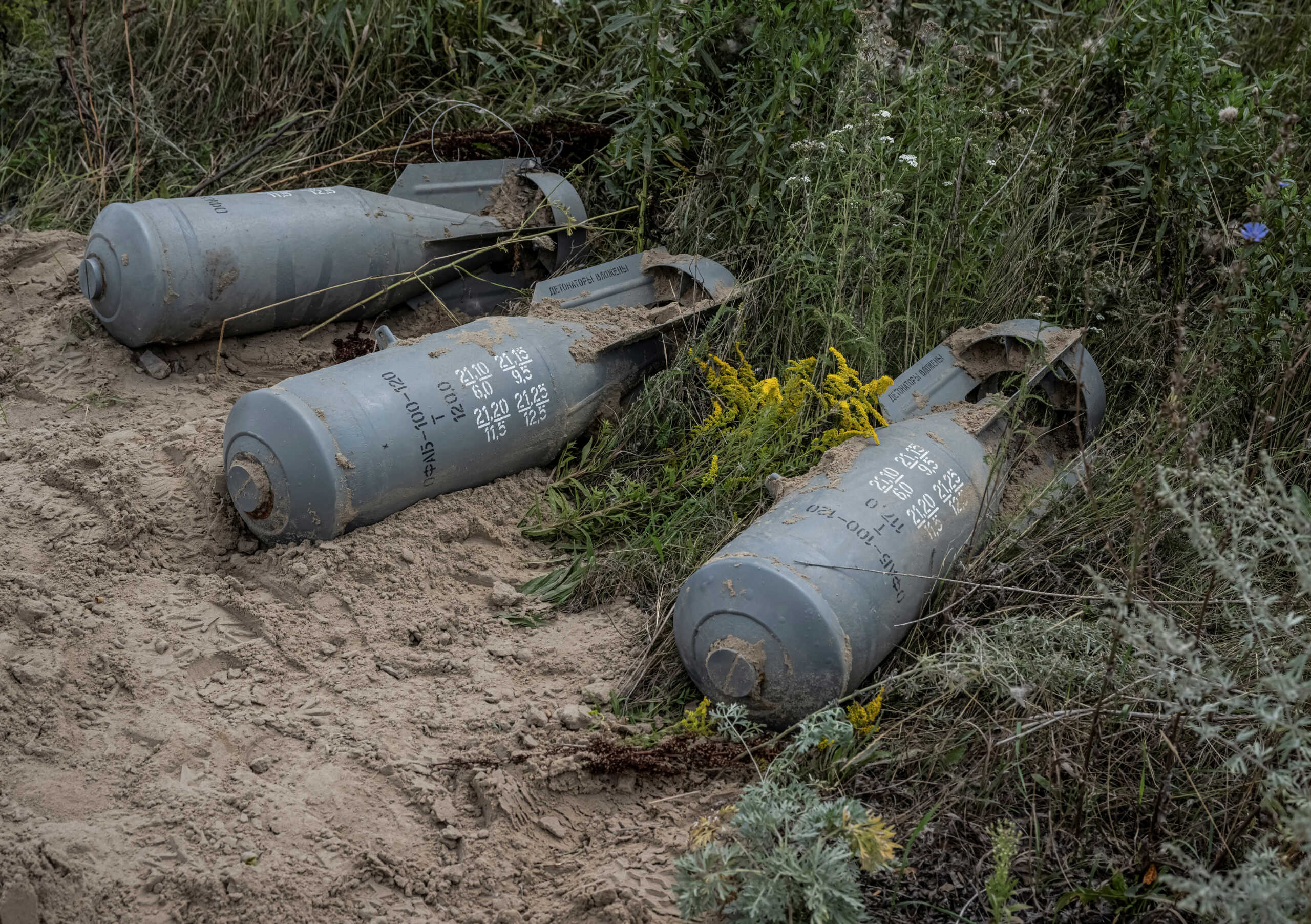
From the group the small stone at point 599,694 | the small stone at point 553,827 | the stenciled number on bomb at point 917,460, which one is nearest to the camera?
the small stone at point 553,827

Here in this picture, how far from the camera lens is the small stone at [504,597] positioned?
10.6 ft

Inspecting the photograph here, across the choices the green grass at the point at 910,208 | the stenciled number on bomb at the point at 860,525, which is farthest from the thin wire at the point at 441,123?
the stenciled number on bomb at the point at 860,525

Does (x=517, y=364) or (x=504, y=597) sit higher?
(x=517, y=364)

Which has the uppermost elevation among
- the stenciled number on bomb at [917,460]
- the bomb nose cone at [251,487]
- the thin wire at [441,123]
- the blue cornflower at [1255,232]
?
the blue cornflower at [1255,232]

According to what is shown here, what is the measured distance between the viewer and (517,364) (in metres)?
3.59

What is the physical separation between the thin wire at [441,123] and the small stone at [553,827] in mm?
3063

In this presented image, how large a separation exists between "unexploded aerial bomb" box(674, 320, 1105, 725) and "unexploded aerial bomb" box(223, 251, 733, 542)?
3.16ft

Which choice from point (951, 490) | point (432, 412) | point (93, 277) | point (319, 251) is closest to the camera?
point (951, 490)

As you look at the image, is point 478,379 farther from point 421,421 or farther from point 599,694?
point 599,694

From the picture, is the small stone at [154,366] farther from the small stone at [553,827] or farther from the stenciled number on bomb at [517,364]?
the small stone at [553,827]

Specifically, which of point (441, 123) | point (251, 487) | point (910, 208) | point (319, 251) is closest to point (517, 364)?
point (251, 487)

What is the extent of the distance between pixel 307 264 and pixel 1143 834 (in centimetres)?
333

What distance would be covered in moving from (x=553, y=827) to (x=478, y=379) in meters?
1.52

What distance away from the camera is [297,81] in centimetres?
511
